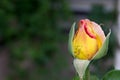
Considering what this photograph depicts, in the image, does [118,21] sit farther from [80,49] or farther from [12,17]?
[80,49]

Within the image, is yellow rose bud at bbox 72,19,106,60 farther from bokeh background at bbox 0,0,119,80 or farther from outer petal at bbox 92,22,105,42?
bokeh background at bbox 0,0,119,80

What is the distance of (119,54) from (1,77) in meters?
1.05

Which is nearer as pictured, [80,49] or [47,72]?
[80,49]

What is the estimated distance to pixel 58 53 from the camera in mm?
2900

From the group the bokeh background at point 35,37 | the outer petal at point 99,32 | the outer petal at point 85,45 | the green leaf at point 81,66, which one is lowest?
the bokeh background at point 35,37

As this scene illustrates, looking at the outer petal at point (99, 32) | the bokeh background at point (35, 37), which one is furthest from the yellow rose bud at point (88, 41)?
the bokeh background at point (35, 37)

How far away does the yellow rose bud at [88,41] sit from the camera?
2.44ft

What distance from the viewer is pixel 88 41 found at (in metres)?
0.75

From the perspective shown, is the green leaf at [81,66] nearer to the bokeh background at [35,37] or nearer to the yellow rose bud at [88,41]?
the yellow rose bud at [88,41]

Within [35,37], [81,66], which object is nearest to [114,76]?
[81,66]

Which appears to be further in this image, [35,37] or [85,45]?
[35,37]

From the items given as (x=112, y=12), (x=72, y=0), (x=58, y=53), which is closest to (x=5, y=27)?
(x=58, y=53)

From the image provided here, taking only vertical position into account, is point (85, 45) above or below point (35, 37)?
above

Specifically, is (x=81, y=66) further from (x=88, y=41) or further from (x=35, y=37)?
(x=35, y=37)
